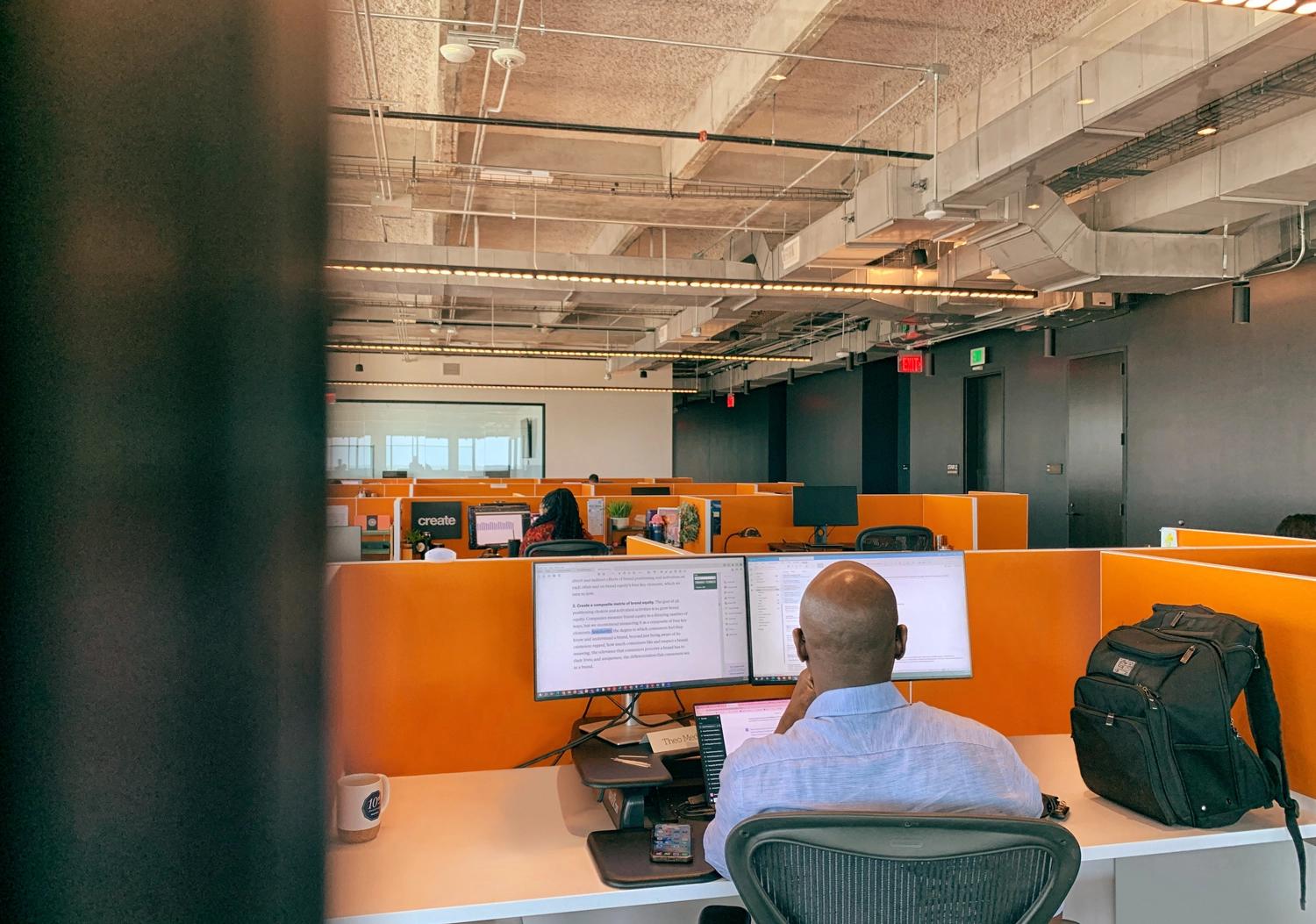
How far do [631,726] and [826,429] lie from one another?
14.2m

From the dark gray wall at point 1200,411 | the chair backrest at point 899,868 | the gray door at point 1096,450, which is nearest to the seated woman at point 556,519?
the chair backrest at point 899,868

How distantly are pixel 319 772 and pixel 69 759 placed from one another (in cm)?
18

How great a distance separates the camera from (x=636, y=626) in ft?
6.77

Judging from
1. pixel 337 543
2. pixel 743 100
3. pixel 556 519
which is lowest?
pixel 556 519

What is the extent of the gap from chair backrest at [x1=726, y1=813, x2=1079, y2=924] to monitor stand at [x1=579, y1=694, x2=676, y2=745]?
2.95 ft

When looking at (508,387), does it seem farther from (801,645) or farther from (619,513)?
(801,645)

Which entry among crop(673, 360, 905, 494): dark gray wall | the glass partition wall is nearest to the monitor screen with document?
crop(673, 360, 905, 494): dark gray wall

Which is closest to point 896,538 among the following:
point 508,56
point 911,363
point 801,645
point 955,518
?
point 955,518

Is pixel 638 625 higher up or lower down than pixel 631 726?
higher up

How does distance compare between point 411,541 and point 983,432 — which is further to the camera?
point 983,432

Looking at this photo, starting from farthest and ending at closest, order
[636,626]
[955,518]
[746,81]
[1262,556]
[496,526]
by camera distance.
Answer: [955,518] → [496,526] → [746,81] → [1262,556] → [636,626]

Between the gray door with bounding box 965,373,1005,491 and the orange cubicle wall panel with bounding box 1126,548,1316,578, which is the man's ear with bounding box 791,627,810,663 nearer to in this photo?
the orange cubicle wall panel with bounding box 1126,548,1316,578

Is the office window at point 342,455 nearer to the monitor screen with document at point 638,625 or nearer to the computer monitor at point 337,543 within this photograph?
the computer monitor at point 337,543

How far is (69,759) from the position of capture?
1.89ft
